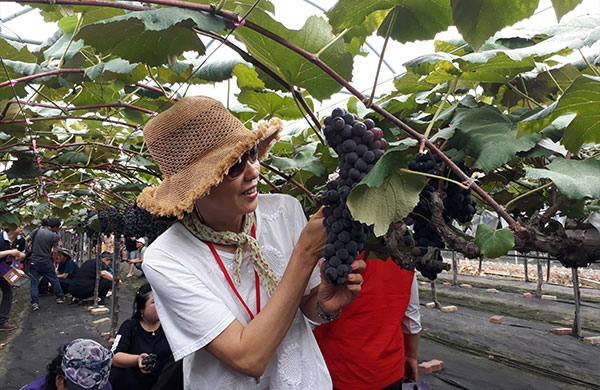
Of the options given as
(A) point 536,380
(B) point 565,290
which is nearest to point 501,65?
(A) point 536,380

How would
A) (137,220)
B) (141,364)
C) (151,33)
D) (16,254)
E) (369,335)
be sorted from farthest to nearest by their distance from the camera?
1. (16,254)
2. (137,220)
3. (141,364)
4. (369,335)
5. (151,33)

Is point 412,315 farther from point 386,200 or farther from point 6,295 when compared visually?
point 6,295

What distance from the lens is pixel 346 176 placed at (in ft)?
2.66

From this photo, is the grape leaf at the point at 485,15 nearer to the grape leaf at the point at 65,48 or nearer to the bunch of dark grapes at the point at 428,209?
the bunch of dark grapes at the point at 428,209

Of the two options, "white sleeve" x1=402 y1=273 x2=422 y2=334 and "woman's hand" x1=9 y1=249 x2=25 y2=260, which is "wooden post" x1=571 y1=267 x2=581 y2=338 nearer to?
"white sleeve" x1=402 y1=273 x2=422 y2=334

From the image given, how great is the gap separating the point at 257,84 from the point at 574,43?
3.32ft

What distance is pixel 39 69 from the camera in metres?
1.70

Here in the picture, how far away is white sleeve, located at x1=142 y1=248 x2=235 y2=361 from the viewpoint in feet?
3.42

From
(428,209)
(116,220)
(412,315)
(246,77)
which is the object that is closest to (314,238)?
(428,209)

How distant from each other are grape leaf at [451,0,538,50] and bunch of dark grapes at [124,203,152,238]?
356 centimetres

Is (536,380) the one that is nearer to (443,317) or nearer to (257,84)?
(443,317)

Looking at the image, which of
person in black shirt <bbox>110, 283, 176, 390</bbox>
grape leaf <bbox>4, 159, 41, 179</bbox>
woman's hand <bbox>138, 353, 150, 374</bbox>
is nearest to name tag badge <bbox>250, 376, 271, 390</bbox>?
person in black shirt <bbox>110, 283, 176, 390</bbox>

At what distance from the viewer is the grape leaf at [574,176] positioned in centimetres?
73

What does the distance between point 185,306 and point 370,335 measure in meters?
1.38
